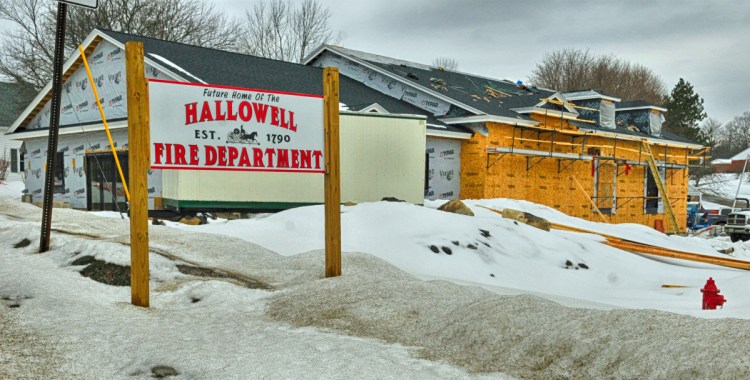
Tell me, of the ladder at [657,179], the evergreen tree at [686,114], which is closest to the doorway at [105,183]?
the ladder at [657,179]

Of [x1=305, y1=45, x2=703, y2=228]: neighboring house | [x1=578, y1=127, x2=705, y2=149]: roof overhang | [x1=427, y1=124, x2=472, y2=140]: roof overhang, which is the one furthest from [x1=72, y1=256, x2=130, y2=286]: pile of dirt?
[x1=578, y1=127, x2=705, y2=149]: roof overhang

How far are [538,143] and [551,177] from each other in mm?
1595

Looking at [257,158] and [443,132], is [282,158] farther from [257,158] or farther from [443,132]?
[443,132]

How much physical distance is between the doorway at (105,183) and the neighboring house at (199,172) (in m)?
0.04

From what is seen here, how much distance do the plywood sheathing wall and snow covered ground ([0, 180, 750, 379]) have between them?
489 inches

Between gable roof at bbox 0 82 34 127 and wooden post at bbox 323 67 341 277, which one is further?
gable roof at bbox 0 82 34 127

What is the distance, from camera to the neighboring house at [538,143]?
26.3m

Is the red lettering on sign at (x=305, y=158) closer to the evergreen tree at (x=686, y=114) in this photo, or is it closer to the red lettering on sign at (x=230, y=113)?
the red lettering on sign at (x=230, y=113)

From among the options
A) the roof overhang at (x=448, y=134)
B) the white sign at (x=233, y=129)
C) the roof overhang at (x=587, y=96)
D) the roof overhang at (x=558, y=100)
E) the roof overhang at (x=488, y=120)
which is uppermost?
the roof overhang at (x=587, y=96)

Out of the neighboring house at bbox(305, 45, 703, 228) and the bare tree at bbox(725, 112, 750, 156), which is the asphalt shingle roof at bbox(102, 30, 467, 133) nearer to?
the neighboring house at bbox(305, 45, 703, 228)

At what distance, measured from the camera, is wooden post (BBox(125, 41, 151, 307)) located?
25.3 feet

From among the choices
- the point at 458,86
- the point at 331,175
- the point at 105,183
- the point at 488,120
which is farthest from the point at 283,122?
the point at 458,86

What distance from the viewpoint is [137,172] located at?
770cm

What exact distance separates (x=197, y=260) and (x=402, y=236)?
4.24m
